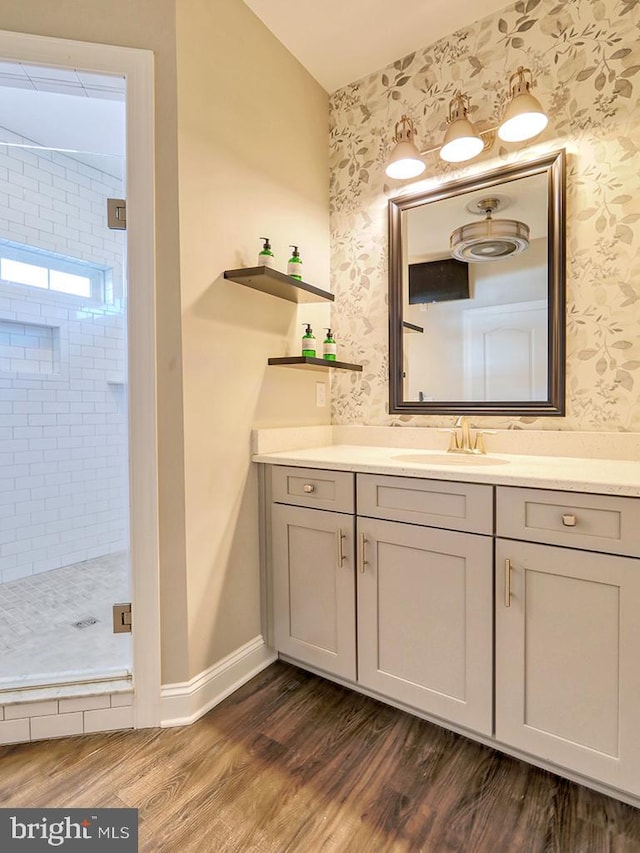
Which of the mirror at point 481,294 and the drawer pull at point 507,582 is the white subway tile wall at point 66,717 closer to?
the drawer pull at point 507,582

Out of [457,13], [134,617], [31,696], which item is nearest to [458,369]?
[457,13]

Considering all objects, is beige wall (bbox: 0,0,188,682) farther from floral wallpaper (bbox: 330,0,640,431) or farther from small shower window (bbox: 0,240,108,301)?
floral wallpaper (bbox: 330,0,640,431)

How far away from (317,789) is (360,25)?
281cm

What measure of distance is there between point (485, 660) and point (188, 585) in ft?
3.25

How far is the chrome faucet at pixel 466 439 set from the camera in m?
1.75

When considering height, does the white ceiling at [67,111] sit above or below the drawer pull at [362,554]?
above

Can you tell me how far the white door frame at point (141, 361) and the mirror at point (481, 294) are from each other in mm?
1119

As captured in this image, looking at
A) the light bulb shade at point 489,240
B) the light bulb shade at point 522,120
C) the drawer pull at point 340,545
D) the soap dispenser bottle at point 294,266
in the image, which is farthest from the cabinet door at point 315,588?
the light bulb shade at point 522,120

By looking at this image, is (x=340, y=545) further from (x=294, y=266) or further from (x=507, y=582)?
(x=294, y=266)

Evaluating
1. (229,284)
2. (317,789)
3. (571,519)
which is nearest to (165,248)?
(229,284)

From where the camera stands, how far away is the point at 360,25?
1.82 metres

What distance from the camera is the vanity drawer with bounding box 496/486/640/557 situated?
3.54 ft

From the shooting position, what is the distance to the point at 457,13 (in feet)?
5.78

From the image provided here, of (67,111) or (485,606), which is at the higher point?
(67,111)
